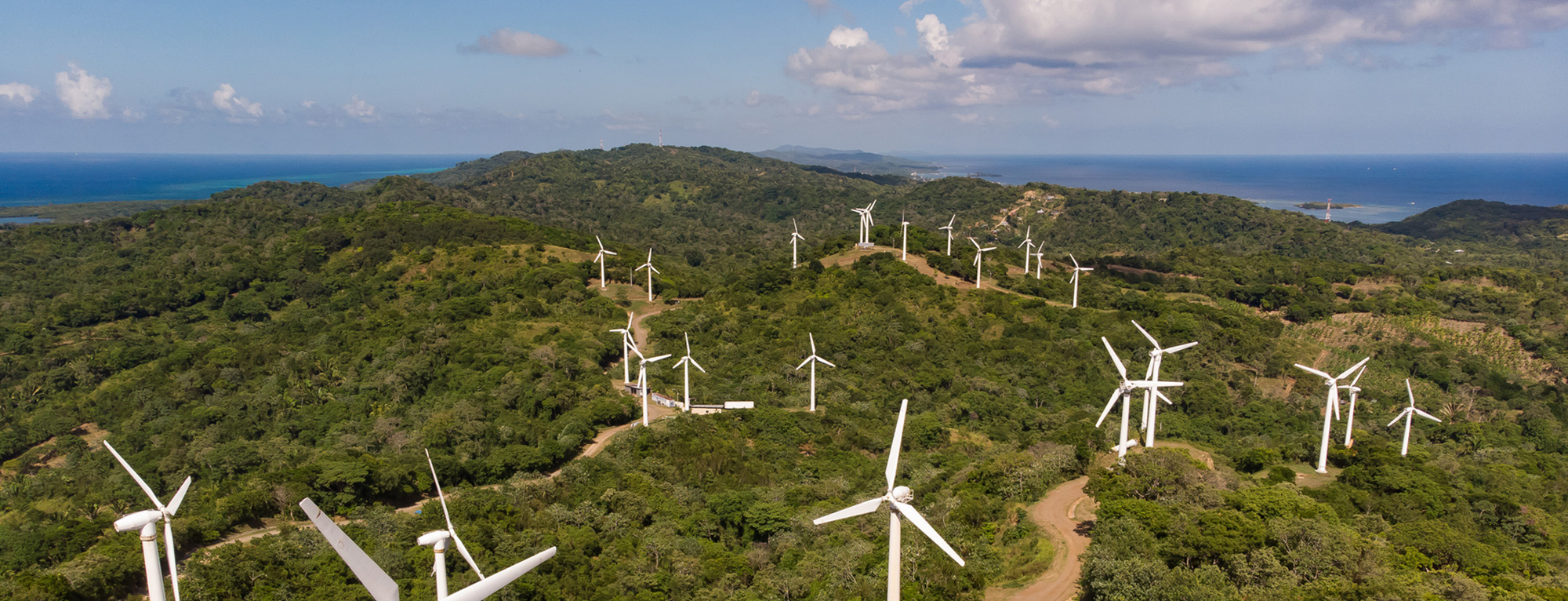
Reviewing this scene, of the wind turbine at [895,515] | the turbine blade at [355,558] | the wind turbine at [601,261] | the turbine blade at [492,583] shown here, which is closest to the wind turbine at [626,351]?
the wind turbine at [601,261]

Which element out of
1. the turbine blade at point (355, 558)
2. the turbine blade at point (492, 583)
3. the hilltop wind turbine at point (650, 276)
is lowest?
the hilltop wind turbine at point (650, 276)

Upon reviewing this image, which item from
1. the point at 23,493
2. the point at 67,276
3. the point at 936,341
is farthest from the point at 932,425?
the point at 67,276

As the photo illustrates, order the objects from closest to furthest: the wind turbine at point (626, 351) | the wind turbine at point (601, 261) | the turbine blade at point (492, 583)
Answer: the turbine blade at point (492, 583) < the wind turbine at point (626, 351) < the wind turbine at point (601, 261)

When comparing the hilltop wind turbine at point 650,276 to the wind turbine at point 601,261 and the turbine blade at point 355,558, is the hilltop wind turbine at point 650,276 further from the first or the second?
the turbine blade at point 355,558

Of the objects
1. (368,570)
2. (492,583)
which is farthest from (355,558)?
(492,583)

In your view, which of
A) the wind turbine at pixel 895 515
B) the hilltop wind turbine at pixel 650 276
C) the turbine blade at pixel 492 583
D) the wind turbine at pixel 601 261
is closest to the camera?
the turbine blade at pixel 492 583

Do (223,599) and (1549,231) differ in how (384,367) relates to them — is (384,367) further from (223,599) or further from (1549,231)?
(1549,231)

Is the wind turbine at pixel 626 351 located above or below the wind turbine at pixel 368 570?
below

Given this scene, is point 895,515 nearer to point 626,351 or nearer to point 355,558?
point 355,558
